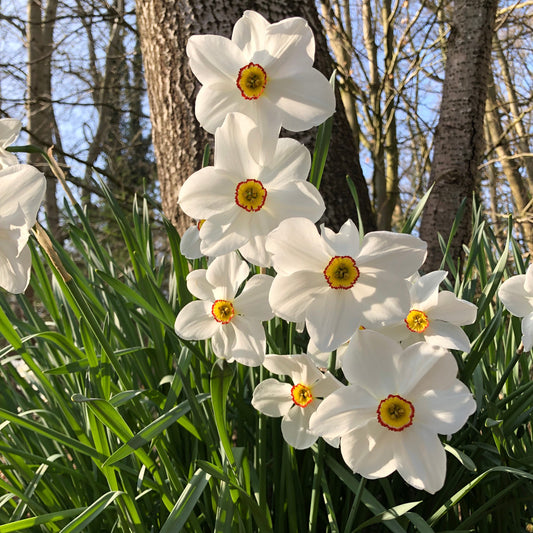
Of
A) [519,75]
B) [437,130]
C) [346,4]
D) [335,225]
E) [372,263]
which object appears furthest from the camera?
[519,75]

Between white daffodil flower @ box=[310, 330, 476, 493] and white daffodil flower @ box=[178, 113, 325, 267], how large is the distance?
17 cm

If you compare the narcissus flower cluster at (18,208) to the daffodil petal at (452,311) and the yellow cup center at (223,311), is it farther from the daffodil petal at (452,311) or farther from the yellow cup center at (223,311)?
the daffodil petal at (452,311)

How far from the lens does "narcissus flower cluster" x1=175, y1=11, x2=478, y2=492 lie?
62 centimetres

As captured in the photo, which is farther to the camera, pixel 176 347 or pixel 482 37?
pixel 482 37

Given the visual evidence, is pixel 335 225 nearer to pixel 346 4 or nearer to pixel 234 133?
pixel 234 133

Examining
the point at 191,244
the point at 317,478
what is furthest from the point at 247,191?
the point at 317,478

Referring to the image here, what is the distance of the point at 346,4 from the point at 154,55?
3558mm

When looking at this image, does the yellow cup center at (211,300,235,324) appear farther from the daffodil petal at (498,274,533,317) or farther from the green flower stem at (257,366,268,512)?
the daffodil petal at (498,274,533,317)

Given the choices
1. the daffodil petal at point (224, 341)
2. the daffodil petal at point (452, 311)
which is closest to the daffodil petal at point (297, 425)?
the daffodil petal at point (224, 341)

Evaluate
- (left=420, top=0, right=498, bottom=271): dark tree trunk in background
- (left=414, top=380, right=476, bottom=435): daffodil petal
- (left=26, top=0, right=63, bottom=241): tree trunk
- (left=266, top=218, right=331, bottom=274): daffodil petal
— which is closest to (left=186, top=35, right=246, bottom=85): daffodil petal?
(left=266, top=218, right=331, bottom=274): daffodil petal

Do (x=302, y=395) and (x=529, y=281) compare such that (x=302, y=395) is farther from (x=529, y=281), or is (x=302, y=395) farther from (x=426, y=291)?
(x=529, y=281)

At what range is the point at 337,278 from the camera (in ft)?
2.10

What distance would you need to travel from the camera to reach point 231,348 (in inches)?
33.0

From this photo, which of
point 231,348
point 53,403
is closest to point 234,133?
point 231,348
